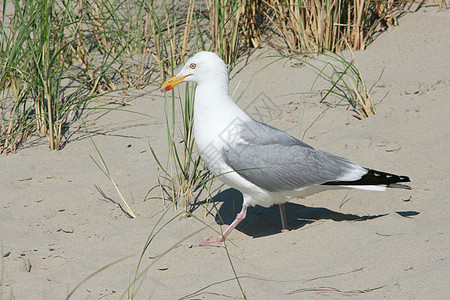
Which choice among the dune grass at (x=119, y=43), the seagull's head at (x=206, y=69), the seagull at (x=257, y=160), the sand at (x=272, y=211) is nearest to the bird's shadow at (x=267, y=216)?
the sand at (x=272, y=211)

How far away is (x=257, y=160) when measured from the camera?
398 centimetres

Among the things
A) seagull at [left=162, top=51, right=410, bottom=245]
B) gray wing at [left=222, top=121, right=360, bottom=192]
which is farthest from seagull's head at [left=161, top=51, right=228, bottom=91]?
gray wing at [left=222, top=121, right=360, bottom=192]

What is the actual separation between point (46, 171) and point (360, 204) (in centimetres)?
274

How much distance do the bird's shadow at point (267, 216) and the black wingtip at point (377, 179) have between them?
0.98 feet

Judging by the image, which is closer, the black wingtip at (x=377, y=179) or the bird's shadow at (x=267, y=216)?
the black wingtip at (x=377, y=179)

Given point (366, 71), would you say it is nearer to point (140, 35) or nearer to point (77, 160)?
point (140, 35)

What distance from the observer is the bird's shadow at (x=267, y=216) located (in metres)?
4.24

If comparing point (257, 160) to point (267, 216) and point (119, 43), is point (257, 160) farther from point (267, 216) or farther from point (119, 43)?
point (119, 43)

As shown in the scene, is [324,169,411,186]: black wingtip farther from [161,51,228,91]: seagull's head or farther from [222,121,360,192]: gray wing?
[161,51,228,91]: seagull's head

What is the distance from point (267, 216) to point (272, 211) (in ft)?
0.32

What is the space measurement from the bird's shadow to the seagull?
27 cm

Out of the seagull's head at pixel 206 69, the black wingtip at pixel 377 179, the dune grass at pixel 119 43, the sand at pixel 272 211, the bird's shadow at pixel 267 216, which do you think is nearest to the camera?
the sand at pixel 272 211

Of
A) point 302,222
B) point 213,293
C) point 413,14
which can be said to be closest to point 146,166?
point 302,222

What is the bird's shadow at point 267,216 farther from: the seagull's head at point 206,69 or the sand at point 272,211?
the seagull's head at point 206,69
